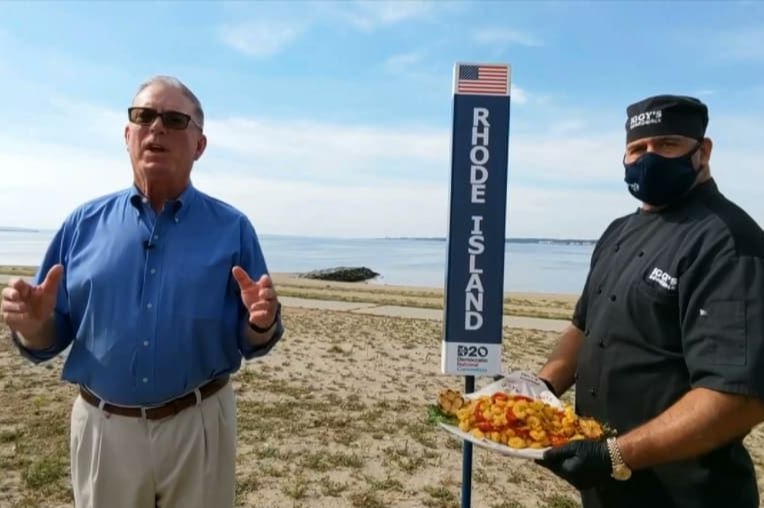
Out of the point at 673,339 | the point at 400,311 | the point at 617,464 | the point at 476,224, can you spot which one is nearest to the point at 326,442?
the point at 476,224

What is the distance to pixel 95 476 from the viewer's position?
8.15ft

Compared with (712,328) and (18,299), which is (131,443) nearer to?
(18,299)

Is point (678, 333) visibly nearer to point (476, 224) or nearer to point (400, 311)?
point (476, 224)

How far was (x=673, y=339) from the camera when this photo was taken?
2.09 meters

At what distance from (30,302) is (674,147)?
2634mm

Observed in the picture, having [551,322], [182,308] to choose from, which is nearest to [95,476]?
[182,308]

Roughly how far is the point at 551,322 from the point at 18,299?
14321mm

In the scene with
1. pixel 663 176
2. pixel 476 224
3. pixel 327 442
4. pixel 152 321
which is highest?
pixel 663 176

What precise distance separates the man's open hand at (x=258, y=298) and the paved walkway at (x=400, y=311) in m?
12.1

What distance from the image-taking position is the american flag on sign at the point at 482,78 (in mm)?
3496

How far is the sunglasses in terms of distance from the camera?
2555mm

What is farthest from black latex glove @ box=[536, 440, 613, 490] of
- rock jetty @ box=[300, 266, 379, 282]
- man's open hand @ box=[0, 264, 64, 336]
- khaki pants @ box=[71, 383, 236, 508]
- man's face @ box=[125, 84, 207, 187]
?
rock jetty @ box=[300, 266, 379, 282]

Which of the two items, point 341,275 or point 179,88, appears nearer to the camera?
point 179,88

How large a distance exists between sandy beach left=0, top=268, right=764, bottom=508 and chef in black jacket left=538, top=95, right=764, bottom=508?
7.84 ft
